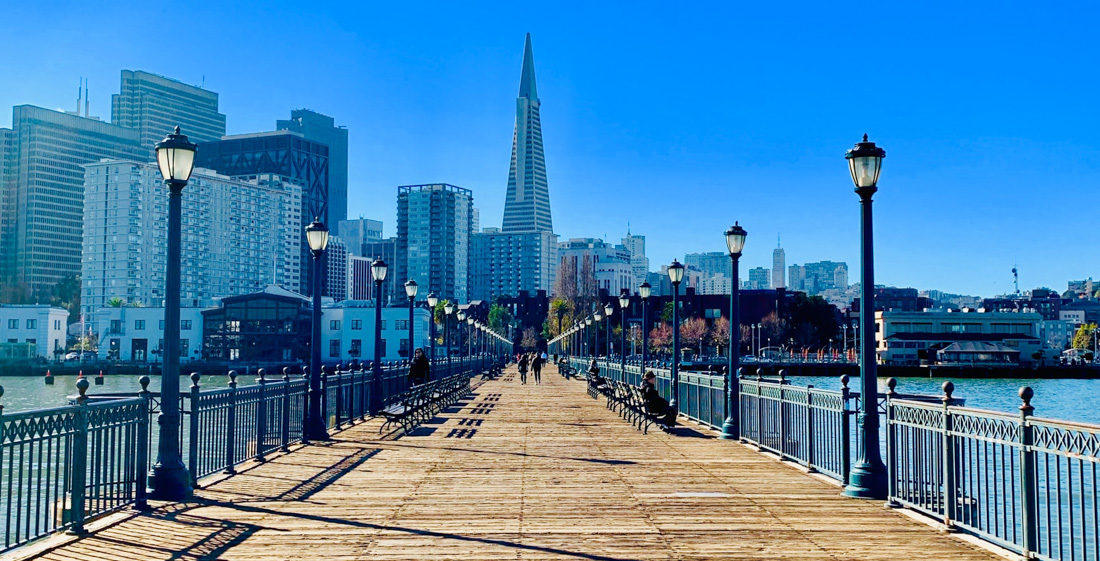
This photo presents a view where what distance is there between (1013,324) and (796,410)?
149006 mm

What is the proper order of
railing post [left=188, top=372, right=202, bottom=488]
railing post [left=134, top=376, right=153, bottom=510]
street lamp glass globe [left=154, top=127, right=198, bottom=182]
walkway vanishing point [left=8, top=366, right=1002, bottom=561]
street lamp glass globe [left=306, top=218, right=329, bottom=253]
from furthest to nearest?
1. street lamp glass globe [left=306, top=218, right=329, bottom=253]
2. railing post [left=188, top=372, right=202, bottom=488]
3. street lamp glass globe [left=154, top=127, right=198, bottom=182]
4. railing post [left=134, top=376, right=153, bottom=510]
5. walkway vanishing point [left=8, top=366, right=1002, bottom=561]

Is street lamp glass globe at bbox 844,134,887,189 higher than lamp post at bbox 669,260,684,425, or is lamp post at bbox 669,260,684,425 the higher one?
street lamp glass globe at bbox 844,134,887,189

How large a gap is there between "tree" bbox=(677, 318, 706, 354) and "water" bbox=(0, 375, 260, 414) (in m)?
65.7

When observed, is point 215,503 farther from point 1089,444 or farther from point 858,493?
point 1089,444

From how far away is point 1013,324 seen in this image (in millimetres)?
146375

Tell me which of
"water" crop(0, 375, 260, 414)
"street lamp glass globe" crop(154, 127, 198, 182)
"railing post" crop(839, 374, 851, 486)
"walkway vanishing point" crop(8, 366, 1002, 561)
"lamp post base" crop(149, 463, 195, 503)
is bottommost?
"water" crop(0, 375, 260, 414)

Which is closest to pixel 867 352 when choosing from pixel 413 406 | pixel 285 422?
pixel 285 422

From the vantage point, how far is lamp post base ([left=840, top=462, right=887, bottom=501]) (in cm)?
1088

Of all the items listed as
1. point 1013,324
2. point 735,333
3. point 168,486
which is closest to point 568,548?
point 168,486

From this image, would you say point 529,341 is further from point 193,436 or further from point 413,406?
point 193,436

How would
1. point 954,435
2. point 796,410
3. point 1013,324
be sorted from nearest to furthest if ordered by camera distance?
point 954,435 → point 796,410 → point 1013,324

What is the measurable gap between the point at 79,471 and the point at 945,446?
814 centimetres

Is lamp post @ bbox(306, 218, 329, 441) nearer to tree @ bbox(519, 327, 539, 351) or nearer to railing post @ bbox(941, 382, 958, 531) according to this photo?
railing post @ bbox(941, 382, 958, 531)

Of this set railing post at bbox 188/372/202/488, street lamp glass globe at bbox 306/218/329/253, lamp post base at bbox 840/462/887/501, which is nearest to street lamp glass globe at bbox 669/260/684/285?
street lamp glass globe at bbox 306/218/329/253
